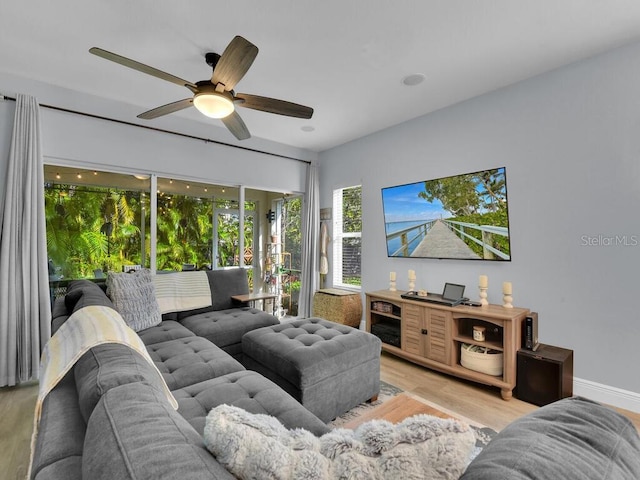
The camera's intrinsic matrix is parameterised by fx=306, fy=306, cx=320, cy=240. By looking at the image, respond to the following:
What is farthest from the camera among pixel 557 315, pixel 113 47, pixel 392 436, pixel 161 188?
pixel 161 188

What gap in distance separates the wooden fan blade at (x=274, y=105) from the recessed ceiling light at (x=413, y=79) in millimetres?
1061

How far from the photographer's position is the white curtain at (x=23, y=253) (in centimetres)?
255

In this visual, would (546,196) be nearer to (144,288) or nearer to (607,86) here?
(607,86)

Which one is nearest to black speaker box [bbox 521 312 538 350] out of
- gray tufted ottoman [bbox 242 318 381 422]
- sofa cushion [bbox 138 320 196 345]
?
gray tufted ottoman [bbox 242 318 381 422]

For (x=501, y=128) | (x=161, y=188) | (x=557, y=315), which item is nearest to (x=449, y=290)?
(x=557, y=315)

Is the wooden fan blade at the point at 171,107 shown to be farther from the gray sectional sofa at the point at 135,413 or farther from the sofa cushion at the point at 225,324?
the sofa cushion at the point at 225,324

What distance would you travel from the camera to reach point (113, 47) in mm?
2309

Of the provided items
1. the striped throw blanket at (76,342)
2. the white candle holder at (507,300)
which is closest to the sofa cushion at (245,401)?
the striped throw blanket at (76,342)

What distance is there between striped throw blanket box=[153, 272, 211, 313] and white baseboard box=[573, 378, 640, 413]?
134 inches

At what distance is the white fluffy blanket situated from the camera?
56cm

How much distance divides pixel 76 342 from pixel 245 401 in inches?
29.0

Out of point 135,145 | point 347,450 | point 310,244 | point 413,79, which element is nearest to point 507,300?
point 413,79

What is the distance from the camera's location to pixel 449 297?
2.96 metres

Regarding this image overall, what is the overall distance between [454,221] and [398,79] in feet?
4.84
